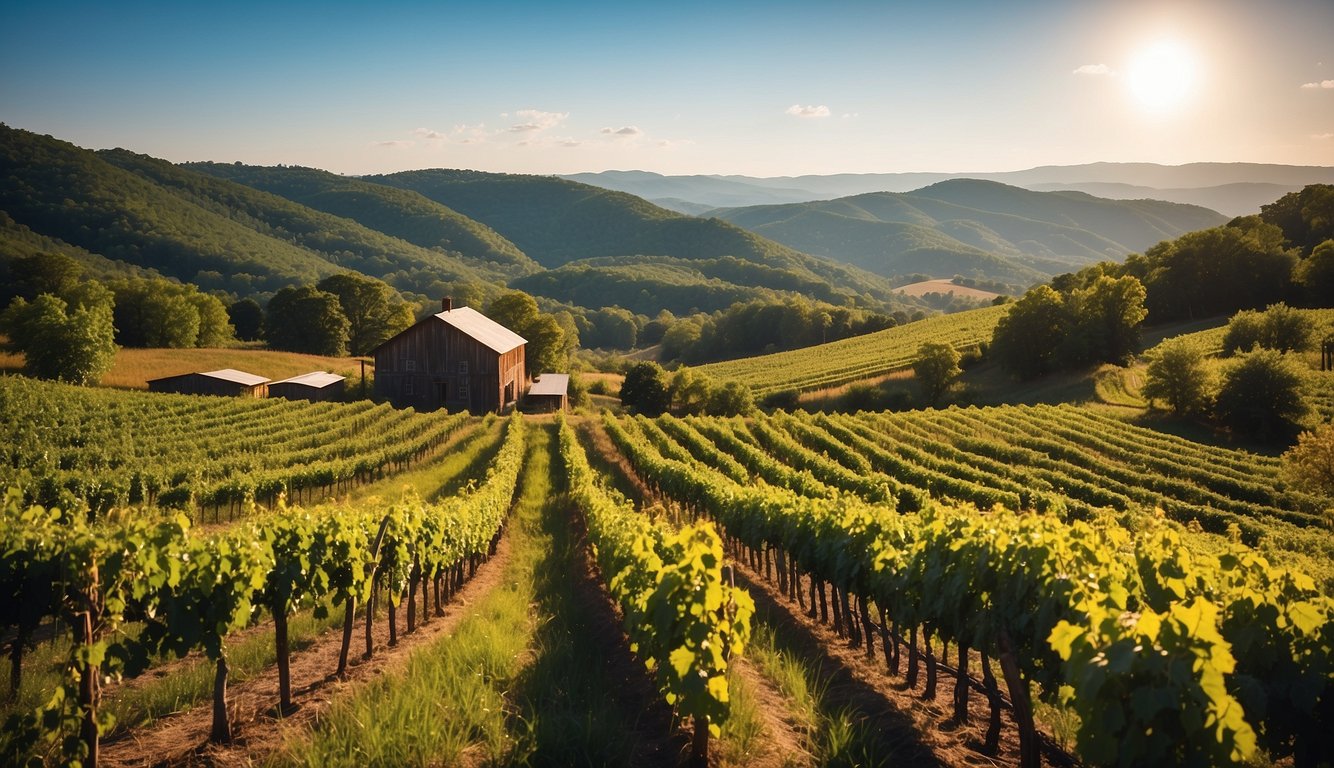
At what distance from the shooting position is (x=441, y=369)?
139 feet

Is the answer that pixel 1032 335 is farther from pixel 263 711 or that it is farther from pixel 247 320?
pixel 247 320

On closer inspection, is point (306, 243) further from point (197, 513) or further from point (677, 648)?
point (677, 648)

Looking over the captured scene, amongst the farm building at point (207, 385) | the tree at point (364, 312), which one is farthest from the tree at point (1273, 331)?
the tree at point (364, 312)

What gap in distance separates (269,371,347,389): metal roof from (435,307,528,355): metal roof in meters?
7.90

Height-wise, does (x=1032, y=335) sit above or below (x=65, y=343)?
above

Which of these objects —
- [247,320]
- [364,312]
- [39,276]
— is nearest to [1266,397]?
[364,312]

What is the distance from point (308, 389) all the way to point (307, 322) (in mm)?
23331

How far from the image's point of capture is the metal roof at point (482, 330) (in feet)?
140

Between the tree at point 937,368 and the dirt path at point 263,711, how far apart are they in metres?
42.6

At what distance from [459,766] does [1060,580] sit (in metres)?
5.18

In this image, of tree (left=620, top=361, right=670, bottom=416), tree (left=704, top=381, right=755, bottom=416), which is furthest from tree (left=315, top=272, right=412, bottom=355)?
tree (left=704, top=381, right=755, bottom=416)

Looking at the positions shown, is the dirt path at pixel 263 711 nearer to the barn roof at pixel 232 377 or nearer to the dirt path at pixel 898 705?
the dirt path at pixel 898 705

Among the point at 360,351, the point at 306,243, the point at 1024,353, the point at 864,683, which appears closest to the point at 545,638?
the point at 864,683

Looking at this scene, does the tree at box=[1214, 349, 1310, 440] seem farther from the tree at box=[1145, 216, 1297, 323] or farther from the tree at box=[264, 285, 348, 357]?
the tree at box=[264, 285, 348, 357]
